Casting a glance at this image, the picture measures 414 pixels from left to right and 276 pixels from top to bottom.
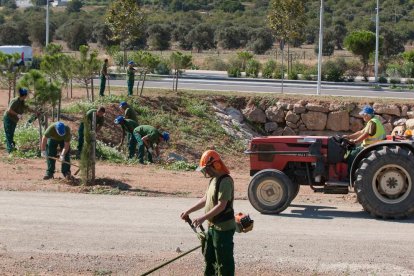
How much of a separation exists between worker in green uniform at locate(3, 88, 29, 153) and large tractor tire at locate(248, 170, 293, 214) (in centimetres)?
805

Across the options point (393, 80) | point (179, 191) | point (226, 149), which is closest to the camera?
point (179, 191)

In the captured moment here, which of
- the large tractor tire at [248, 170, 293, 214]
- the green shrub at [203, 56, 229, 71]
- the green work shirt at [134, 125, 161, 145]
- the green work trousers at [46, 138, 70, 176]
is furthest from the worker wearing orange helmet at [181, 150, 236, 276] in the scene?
the green shrub at [203, 56, 229, 71]

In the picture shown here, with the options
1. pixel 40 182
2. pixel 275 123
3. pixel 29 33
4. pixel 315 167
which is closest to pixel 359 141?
pixel 315 167

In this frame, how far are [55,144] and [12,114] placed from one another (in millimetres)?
3582

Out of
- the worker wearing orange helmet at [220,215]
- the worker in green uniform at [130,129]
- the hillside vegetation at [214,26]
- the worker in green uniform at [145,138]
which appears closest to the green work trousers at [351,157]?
the worker wearing orange helmet at [220,215]

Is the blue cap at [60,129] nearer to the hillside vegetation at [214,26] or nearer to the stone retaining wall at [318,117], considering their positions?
the stone retaining wall at [318,117]

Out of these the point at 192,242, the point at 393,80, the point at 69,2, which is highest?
the point at 69,2

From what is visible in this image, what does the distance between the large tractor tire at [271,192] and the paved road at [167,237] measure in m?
0.18

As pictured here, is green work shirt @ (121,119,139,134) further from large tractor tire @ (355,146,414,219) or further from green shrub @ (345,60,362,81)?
green shrub @ (345,60,362,81)

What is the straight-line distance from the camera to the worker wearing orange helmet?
9070 millimetres

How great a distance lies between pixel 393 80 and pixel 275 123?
14.8 meters

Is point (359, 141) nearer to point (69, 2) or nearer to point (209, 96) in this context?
point (209, 96)

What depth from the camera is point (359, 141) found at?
14.0 meters

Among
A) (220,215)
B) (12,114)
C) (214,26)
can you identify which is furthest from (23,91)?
(214,26)
